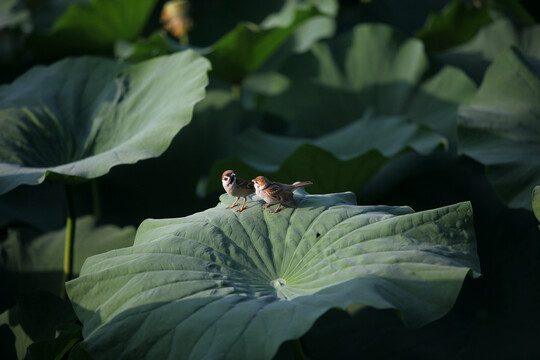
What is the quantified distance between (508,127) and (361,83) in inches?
38.6

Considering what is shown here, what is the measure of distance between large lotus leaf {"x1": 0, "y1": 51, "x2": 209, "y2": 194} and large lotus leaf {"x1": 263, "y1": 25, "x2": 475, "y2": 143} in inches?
38.0

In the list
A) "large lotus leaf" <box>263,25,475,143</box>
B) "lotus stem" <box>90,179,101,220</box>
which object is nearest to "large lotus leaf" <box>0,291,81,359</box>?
"lotus stem" <box>90,179,101,220</box>

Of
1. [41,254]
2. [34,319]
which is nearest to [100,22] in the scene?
[41,254]

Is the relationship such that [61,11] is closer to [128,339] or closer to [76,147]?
[76,147]

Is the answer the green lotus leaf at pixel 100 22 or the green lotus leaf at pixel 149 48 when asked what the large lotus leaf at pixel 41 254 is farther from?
the green lotus leaf at pixel 100 22

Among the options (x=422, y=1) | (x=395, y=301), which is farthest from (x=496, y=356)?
(x=422, y=1)

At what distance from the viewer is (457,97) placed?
2.63m

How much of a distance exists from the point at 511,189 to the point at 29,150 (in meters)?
1.59

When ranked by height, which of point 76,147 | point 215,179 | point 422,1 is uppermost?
point 422,1

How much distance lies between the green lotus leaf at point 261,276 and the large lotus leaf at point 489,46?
5.27 ft

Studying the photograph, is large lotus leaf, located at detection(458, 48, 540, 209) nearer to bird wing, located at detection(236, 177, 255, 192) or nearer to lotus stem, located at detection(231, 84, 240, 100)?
bird wing, located at detection(236, 177, 255, 192)

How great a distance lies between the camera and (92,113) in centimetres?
208

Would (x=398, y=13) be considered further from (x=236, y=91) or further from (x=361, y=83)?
(x=236, y=91)

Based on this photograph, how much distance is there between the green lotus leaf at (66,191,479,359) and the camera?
1.16m
